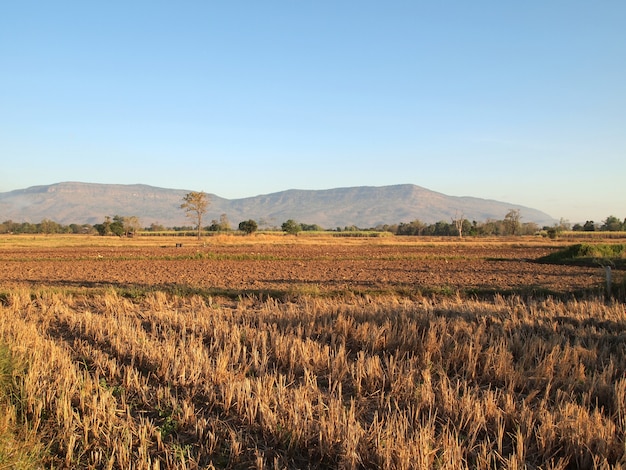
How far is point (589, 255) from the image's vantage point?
34562mm

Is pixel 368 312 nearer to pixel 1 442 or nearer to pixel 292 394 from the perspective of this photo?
pixel 292 394

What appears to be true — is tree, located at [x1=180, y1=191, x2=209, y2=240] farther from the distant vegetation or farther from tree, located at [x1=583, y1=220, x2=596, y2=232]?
tree, located at [x1=583, y1=220, x2=596, y2=232]

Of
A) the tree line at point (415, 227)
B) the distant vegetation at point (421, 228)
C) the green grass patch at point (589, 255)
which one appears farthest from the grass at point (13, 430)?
the distant vegetation at point (421, 228)

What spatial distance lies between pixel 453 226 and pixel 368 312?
429 feet

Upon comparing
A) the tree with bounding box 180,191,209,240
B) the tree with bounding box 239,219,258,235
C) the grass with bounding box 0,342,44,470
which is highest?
the tree with bounding box 180,191,209,240

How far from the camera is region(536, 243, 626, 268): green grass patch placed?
32.5 m

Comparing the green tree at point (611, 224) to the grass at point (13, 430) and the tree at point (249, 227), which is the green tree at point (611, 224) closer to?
the tree at point (249, 227)

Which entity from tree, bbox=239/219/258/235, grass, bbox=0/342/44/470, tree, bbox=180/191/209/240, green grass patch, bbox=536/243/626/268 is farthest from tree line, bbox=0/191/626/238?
grass, bbox=0/342/44/470

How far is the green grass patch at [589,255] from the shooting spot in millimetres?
32478

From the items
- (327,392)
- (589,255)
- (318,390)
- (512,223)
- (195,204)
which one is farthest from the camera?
(512,223)

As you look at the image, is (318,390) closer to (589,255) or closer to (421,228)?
(589,255)

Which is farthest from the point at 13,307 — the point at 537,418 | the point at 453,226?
the point at 453,226

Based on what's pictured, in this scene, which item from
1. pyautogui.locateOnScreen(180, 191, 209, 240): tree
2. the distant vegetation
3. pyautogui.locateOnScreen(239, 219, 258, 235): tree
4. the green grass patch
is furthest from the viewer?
the distant vegetation

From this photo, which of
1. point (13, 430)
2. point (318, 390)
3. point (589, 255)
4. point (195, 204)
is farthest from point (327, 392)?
point (195, 204)
